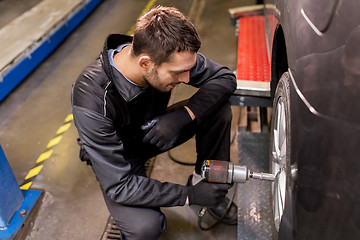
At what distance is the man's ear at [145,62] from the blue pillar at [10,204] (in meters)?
0.99

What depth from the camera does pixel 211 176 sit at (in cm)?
138

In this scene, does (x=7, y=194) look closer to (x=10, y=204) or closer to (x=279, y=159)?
(x=10, y=204)

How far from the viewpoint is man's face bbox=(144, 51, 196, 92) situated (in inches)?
52.6

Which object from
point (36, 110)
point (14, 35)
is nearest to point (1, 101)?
point (36, 110)

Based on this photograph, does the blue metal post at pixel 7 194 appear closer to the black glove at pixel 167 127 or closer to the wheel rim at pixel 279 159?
the black glove at pixel 167 127

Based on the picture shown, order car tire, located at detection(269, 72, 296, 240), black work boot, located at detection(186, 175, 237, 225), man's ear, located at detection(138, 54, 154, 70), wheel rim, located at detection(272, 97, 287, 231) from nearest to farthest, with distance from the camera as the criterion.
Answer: car tire, located at detection(269, 72, 296, 240) → man's ear, located at detection(138, 54, 154, 70) → wheel rim, located at detection(272, 97, 287, 231) → black work boot, located at detection(186, 175, 237, 225)

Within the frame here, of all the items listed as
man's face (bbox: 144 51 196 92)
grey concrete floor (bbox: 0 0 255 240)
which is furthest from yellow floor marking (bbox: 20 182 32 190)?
man's face (bbox: 144 51 196 92)

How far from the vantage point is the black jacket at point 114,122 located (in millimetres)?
1384

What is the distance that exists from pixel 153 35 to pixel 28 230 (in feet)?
4.75

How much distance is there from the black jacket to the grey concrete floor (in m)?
0.40

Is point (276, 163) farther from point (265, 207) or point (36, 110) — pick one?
point (36, 110)

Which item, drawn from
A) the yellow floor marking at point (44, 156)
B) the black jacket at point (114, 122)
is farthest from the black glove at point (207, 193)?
the yellow floor marking at point (44, 156)

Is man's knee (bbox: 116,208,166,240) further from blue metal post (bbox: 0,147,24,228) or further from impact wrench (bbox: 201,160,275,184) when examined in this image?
blue metal post (bbox: 0,147,24,228)

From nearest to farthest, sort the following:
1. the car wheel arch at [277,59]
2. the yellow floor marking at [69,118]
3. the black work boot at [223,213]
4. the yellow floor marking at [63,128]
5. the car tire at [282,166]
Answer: the car tire at [282,166] → the car wheel arch at [277,59] → the black work boot at [223,213] → the yellow floor marking at [63,128] → the yellow floor marking at [69,118]
